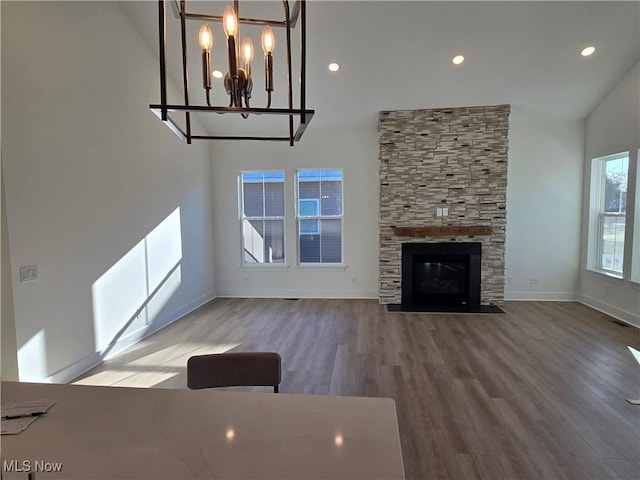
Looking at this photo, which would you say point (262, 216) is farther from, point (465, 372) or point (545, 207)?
point (545, 207)

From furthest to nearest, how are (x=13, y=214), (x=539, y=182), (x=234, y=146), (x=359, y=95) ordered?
(x=234, y=146) < (x=539, y=182) < (x=359, y=95) < (x=13, y=214)

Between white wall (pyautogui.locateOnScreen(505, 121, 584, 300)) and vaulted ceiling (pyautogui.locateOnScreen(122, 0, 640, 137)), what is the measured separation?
0.33m

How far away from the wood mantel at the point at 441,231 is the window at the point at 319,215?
3.90 ft

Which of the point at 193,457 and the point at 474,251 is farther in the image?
the point at 474,251

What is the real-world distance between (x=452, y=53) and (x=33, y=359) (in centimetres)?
538

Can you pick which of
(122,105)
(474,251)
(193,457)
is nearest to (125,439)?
(193,457)

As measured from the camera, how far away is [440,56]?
4.41 m

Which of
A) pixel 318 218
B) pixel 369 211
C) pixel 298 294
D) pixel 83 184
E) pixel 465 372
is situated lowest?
pixel 465 372

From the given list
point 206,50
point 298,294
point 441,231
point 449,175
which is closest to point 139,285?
point 298,294

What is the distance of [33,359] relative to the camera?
2836mm

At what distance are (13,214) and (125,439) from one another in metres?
2.60

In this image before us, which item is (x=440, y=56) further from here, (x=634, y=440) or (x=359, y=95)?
(x=634, y=440)

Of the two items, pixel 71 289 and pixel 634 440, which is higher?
pixel 71 289

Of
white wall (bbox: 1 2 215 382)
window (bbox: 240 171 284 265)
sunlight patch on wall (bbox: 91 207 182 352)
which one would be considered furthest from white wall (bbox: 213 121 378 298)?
white wall (bbox: 1 2 215 382)
